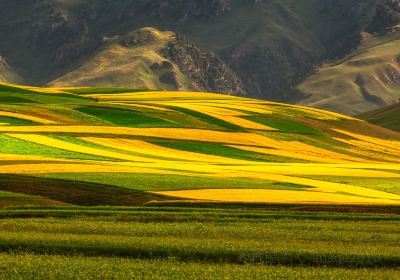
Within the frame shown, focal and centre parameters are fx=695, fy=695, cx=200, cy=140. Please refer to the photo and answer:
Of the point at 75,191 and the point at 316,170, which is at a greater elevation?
the point at 75,191

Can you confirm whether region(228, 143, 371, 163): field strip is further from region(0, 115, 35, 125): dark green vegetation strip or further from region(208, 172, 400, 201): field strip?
region(0, 115, 35, 125): dark green vegetation strip

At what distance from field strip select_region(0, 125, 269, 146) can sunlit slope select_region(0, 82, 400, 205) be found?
0.67 ft

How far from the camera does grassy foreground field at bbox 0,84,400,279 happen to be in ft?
121

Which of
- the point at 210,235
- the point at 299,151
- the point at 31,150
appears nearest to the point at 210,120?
the point at 299,151

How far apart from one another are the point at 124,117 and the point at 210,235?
Result: 316 feet

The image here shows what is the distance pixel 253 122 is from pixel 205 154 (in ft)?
145

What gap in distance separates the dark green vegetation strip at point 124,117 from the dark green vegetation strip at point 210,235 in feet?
254

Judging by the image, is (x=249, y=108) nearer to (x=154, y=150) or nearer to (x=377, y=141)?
(x=377, y=141)

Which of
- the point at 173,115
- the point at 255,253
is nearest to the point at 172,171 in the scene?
the point at 255,253

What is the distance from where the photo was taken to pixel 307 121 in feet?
540

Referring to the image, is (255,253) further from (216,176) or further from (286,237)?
(216,176)

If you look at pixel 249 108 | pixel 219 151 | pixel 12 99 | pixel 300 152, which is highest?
pixel 12 99

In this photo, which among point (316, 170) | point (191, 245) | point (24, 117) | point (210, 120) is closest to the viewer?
point (191, 245)

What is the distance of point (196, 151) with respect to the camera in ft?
361
